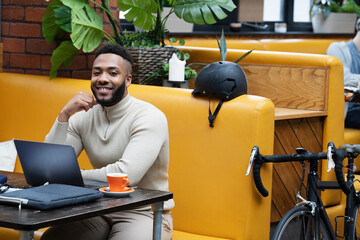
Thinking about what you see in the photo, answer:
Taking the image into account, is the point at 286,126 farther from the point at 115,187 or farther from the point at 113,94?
the point at 115,187

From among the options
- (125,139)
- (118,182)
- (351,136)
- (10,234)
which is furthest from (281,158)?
(351,136)

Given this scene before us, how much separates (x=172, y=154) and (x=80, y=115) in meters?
0.57

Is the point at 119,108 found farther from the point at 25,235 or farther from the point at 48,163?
the point at 25,235

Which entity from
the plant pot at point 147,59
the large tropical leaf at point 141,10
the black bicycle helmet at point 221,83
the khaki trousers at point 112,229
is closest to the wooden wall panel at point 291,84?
the plant pot at point 147,59

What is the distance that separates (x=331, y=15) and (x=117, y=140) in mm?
5301

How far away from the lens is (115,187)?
2.27m

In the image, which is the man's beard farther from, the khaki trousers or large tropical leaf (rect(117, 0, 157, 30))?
large tropical leaf (rect(117, 0, 157, 30))

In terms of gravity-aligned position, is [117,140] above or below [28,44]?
below

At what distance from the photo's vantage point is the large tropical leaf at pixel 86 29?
3.84 m

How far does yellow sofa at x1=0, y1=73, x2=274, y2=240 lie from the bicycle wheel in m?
0.18

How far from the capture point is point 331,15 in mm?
7562

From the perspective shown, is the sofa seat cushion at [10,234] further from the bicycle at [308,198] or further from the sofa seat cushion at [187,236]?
the bicycle at [308,198]

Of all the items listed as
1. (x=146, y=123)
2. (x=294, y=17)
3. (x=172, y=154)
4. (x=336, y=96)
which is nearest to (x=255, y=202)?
(x=172, y=154)

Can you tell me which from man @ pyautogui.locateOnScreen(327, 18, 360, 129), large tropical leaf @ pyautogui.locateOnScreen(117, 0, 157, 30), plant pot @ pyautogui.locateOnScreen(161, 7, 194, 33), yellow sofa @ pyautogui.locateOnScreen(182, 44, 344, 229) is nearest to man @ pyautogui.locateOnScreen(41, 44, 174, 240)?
large tropical leaf @ pyautogui.locateOnScreen(117, 0, 157, 30)
